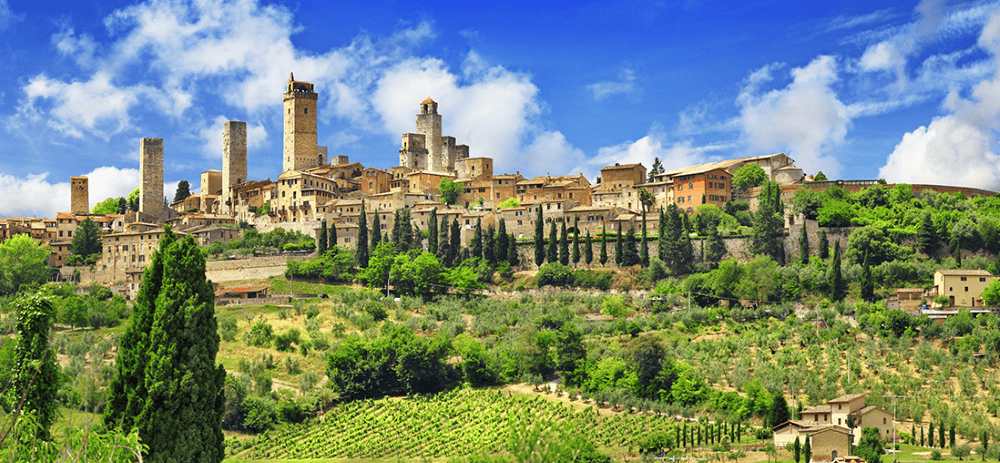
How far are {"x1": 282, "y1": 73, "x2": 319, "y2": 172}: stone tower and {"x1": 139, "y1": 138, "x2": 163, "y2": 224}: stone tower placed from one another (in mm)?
13327

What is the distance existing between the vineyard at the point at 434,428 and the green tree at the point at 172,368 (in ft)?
64.8

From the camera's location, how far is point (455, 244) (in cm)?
7488

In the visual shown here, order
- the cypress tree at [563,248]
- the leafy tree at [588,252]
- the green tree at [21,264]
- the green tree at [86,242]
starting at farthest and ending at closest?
1. the green tree at [86,242]
2. the green tree at [21,264]
3. the cypress tree at [563,248]
4. the leafy tree at [588,252]

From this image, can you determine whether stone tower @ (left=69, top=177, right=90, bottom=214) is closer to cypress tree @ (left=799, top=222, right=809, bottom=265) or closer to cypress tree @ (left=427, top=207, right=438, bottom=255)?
cypress tree @ (left=427, top=207, right=438, bottom=255)

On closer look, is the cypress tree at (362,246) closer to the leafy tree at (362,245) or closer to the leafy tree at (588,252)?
the leafy tree at (362,245)

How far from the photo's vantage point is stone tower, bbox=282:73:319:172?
102 meters

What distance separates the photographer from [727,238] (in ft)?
227

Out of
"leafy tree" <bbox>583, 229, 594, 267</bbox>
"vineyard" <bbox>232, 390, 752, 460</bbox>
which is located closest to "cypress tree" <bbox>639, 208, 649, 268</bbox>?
"leafy tree" <bbox>583, 229, 594, 267</bbox>

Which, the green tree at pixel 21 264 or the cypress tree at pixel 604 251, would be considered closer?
the cypress tree at pixel 604 251

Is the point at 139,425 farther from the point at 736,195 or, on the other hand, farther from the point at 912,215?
the point at 736,195

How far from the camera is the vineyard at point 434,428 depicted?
41.8 meters

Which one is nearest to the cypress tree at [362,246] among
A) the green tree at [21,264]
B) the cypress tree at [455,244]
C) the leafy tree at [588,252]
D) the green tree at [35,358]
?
the cypress tree at [455,244]

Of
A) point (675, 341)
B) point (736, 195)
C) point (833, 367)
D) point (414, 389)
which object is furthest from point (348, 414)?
point (736, 195)

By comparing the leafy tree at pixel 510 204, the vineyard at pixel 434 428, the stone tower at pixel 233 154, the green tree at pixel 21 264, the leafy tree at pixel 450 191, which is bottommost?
the vineyard at pixel 434 428
